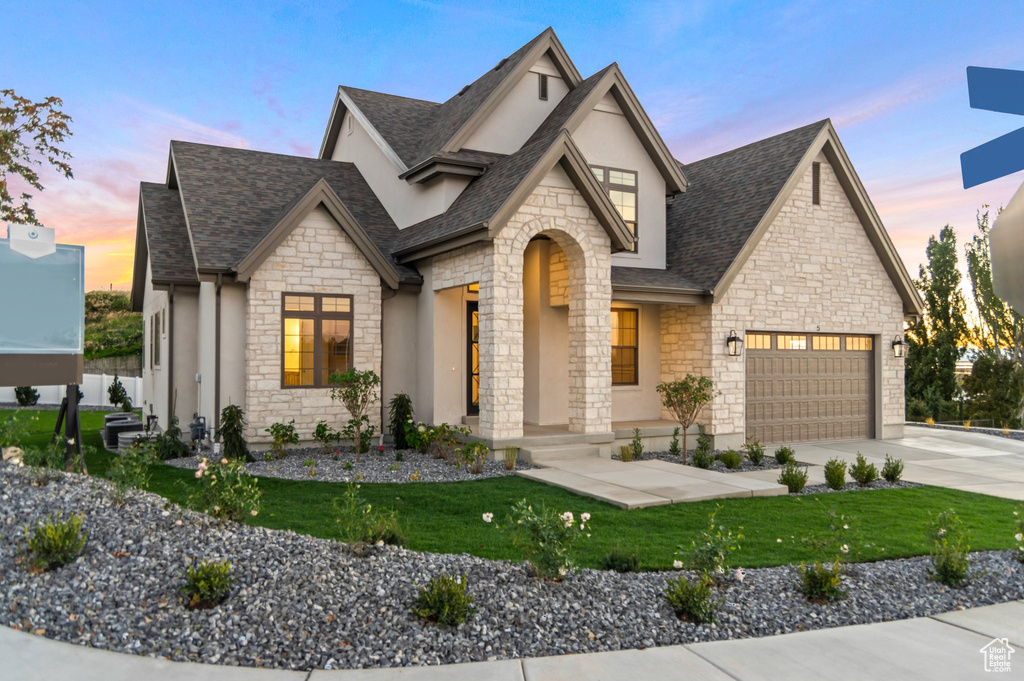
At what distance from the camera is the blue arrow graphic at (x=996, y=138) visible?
229 centimetres

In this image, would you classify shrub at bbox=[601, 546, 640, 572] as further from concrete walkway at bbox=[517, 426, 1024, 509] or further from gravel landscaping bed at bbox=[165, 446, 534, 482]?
gravel landscaping bed at bbox=[165, 446, 534, 482]

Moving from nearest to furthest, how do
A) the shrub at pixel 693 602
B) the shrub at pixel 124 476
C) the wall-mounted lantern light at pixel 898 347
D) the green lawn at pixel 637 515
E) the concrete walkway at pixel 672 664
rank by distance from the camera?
the concrete walkway at pixel 672 664 < the shrub at pixel 693 602 < the shrub at pixel 124 476 < the green lawn at pixel 637 515 < the wall-mounted lantern light at pixel 898 347

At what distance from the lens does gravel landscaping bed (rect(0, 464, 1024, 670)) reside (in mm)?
4543

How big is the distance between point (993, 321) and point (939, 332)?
5.82ft

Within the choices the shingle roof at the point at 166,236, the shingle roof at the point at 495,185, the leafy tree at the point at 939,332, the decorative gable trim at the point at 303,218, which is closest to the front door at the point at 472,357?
the shingle roof at the point at 495,185

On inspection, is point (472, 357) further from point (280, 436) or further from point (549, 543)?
point (549, 543)

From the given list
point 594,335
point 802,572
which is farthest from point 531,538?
point 594,335

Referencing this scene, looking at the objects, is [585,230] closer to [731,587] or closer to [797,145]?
[797,145]

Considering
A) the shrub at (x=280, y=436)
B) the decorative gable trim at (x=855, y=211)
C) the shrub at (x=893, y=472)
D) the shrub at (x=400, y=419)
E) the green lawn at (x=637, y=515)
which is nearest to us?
the green lawn at (x=637, y=515)

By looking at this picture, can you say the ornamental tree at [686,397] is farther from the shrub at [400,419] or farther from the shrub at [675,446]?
the shrub at [400,419]

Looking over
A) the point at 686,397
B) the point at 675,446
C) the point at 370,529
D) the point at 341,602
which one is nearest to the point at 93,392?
the point at 675,446

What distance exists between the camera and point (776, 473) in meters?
12.4

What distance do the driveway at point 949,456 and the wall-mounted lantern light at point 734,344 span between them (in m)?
2.46

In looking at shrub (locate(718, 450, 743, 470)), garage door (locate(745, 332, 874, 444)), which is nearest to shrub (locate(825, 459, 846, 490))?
shrub (locate(718, 450, 743, 470))
